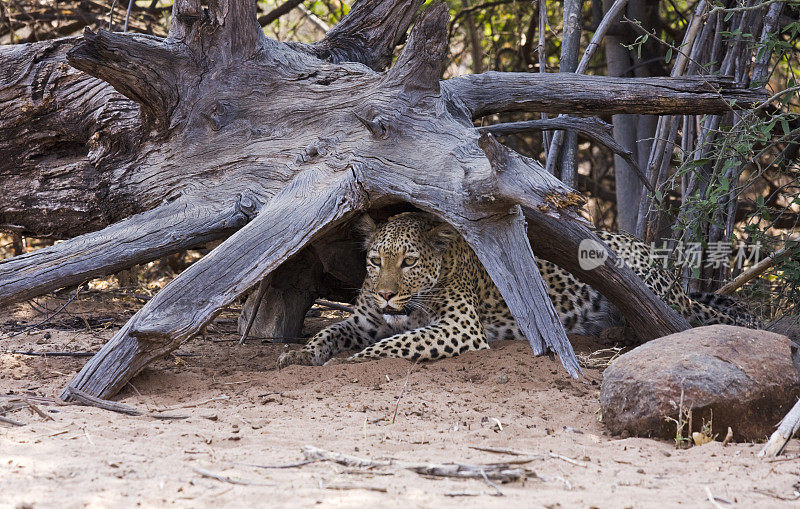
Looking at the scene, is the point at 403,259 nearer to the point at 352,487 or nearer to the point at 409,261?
the point at 409,261

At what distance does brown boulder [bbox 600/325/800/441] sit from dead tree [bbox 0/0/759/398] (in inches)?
31.8

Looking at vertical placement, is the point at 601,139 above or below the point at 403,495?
above

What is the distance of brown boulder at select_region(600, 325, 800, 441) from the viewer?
366 cm

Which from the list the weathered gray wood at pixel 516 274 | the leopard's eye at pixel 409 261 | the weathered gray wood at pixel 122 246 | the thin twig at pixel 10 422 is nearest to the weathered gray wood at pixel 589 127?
the leopard's eye at pixel 409 261

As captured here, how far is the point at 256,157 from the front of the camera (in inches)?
218

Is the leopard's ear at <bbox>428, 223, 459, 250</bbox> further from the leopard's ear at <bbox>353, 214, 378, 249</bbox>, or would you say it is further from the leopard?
the leopard's ear at <bbox>353, 214, 378, 249</bbox>

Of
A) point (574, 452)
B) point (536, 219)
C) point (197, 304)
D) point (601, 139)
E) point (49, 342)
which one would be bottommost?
point (49, 342)

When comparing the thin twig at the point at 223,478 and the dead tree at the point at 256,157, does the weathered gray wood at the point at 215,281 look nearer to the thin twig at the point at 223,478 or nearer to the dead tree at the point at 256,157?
the dead tree at the point at 256,157

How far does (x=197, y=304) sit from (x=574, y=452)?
2.13m

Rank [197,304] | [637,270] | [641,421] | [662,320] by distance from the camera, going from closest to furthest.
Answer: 1. [641,421]
2. [197,304]
3. [662,320]
4. [637,270]

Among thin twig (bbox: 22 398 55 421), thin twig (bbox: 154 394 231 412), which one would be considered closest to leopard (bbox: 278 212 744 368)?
thin twig (bbox: 154 394 231 412)

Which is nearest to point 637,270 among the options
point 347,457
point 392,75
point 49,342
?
point 392,75

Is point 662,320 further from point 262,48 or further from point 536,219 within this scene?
point 262,48

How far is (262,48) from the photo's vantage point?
5711 millimetres
